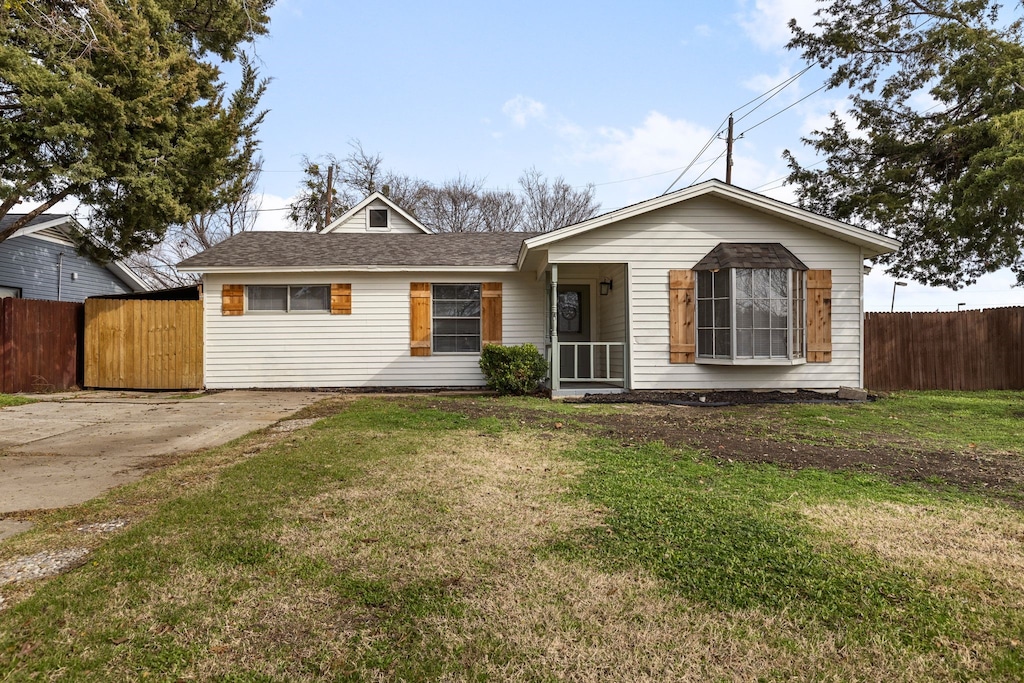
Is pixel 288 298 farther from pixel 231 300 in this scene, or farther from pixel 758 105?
pixel 758 105

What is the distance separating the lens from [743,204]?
10.4 m

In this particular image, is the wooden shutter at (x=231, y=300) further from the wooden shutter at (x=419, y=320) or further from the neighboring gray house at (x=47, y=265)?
the neighboring gray house at (x=47, y=265)

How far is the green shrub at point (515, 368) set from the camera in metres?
10.6

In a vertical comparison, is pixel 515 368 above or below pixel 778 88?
below

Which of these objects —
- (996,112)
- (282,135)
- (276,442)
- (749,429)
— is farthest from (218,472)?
(996,112)

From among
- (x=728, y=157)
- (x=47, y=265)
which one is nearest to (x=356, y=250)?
(x=47, y=265)

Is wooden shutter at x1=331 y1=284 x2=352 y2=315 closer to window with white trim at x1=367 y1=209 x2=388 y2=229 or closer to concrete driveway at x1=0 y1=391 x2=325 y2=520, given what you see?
concrete driveway at x1=0 y1=391 x2=325 y2=520

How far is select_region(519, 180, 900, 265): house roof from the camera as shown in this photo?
1014cm

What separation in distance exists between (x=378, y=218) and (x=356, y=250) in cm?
502

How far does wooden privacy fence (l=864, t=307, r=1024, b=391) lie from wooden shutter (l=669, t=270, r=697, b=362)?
5290 mm

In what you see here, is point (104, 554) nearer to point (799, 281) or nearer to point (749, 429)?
point (749, 429)

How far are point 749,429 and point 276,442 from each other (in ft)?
18.4

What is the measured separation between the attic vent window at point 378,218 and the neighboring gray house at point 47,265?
7.04 meters

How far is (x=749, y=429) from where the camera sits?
288 inches
